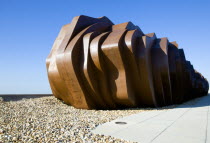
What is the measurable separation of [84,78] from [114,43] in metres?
2.50

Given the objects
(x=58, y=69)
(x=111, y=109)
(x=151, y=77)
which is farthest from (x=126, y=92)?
(x=58, y=69)

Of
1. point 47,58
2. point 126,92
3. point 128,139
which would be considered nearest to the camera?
point 128,139

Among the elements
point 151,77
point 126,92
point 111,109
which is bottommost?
point 111,109

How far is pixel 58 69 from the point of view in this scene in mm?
11273

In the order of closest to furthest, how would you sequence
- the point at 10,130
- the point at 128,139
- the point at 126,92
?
the point at 128,139, the point at 10,130, the point at 126,92

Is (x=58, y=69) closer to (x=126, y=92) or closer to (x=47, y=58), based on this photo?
(x=47, y=58)

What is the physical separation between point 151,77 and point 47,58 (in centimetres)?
710

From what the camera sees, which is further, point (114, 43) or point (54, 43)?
point (54, 43)

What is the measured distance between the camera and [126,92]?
10.6m

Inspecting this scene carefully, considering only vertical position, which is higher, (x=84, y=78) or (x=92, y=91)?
(x=84, y=78)

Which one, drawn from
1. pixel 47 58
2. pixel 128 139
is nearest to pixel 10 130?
pixel 128 139

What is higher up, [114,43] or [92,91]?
[114,43]

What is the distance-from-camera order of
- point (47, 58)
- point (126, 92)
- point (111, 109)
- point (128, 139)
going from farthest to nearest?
point (47, 58) → point (111, 109) → point (126, 92) → point (128, 139)

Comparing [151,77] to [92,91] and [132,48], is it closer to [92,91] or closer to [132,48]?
[132,48]
